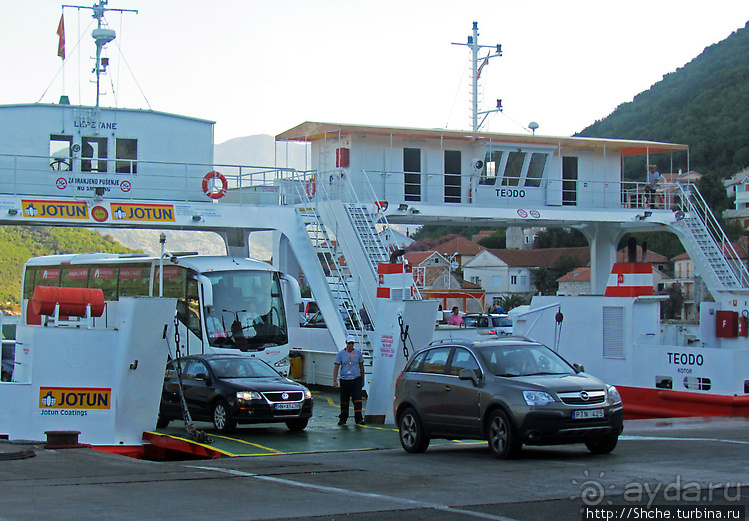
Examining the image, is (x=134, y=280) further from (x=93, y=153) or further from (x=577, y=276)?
(x=577, y=276)

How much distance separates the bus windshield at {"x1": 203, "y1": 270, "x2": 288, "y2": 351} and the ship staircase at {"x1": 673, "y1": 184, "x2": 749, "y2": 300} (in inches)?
556

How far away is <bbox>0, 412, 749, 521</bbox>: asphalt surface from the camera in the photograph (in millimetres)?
8180

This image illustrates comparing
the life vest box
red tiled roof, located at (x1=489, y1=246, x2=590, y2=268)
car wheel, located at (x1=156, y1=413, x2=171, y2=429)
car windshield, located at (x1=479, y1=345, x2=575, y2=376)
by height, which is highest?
red tiled roof, located at (x1=489, y1=246, x2=590, y2=268)

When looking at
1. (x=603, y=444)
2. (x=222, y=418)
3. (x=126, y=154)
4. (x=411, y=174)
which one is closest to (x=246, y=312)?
(x=126, y=154)

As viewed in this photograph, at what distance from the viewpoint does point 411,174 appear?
30344 millimetres

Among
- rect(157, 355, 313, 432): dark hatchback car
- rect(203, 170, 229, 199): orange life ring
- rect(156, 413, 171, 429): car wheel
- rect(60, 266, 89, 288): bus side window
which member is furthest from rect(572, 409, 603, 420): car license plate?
rect(60, 266, 89, 288): bus side window

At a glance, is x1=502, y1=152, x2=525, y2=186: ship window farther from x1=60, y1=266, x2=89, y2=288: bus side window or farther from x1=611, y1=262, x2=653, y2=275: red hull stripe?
x1=60, y1=266, x2=89, y2=288: bus side window

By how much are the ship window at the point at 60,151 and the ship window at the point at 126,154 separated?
52.2 inches

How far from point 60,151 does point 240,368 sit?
11.6 meters

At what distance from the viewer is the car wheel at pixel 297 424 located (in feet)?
53.3

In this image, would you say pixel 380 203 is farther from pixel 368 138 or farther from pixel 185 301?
pixel 185 301

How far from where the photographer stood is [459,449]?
1374 centimetres

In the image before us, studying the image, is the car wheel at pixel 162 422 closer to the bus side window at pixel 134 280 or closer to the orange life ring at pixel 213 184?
the bus side window at pixel 134 280

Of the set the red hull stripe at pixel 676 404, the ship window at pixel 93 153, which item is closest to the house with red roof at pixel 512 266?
the ship window at pixel 93 153
